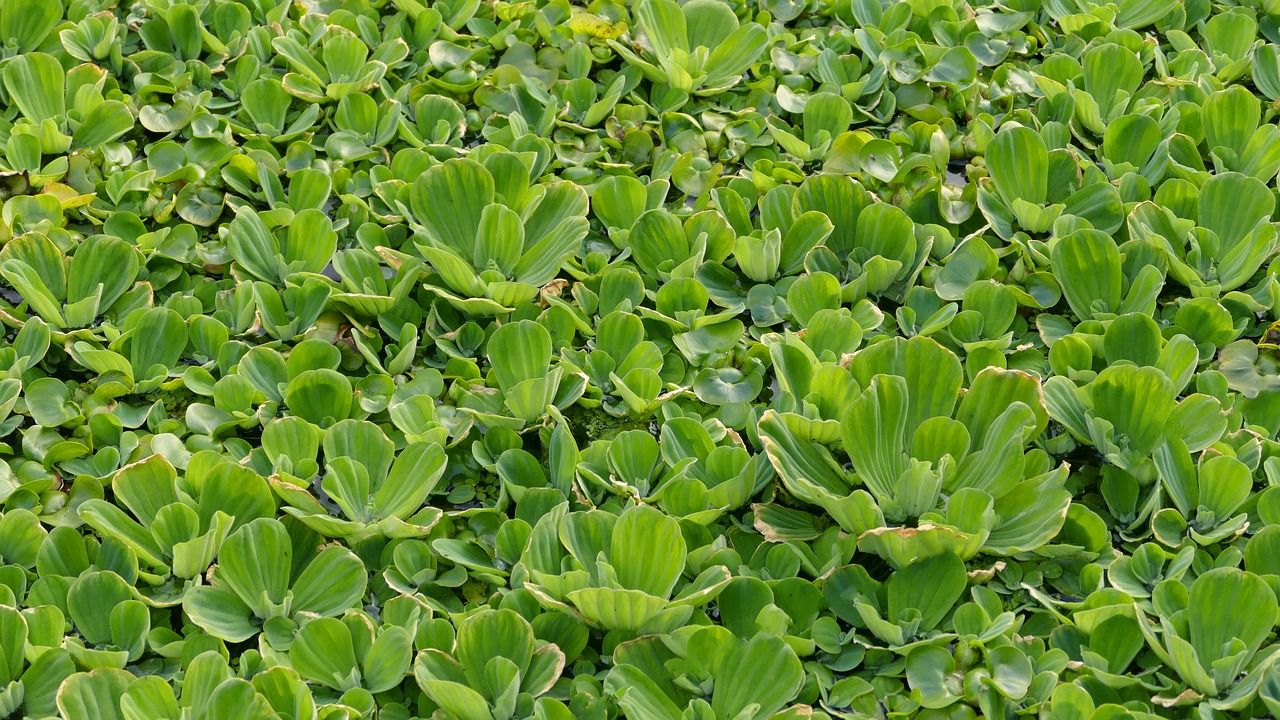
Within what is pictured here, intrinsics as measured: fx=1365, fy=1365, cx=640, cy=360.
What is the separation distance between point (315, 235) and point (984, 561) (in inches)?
41.0

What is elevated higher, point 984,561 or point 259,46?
point 259,46

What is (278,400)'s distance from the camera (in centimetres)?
181

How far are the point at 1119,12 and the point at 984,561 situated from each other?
1298 mm

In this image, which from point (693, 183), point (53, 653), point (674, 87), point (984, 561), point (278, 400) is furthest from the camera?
point (674, 87)

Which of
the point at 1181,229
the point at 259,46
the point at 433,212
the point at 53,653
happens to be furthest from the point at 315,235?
the point at 1181,229

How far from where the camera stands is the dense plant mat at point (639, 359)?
1.51m

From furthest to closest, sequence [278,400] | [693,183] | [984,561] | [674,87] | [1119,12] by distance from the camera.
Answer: [1119,12], [674,87], [693,183], [278,400], [984,561]

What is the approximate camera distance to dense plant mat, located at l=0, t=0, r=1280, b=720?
151cm

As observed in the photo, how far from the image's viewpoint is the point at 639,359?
1.83m

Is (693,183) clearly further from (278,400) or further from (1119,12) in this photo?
(1119,12)

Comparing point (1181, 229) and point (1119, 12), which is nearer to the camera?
point (1181, 229)

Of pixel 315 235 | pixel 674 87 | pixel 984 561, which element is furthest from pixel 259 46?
pixel 984 561

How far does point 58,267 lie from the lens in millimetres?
1949

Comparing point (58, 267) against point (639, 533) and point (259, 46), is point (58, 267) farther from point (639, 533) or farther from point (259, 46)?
point (639, 533)
